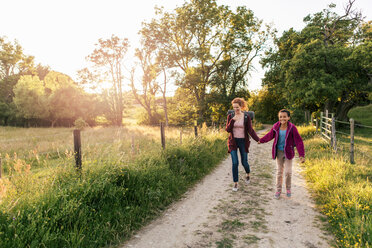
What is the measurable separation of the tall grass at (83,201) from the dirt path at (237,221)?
416mm

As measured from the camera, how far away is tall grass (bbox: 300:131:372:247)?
2977 mm

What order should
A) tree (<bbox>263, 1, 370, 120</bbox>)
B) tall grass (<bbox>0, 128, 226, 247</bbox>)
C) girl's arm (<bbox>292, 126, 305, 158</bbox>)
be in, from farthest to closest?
tree (<bbox>263, 1, 370, 120</bbox>) → girl's arm (<bbox>292, 126, 305, 158</bbox>) → tall grass (<bbox>0, 128, 226, 247</bbox>)

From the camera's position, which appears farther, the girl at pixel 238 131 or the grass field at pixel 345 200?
the girl at pixel 238 131

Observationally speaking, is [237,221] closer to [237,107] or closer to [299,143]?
[299,143]

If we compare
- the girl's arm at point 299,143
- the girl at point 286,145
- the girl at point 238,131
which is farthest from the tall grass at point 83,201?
the girl's arm at point 299,143

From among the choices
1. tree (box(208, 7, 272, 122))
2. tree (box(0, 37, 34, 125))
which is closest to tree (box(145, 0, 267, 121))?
tree (box(208, 7, 272, 122))

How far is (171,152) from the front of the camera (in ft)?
22.6

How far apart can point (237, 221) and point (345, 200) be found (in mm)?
2062

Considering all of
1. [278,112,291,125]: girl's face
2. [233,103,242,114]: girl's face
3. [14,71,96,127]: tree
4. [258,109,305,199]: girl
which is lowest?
[258,109,305,199]: girl

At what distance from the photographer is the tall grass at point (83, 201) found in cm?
289

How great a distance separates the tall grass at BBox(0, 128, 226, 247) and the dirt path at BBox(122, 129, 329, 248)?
16.4 inches

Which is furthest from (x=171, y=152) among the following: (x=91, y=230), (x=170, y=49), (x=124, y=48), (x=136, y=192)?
(x=124, y=48)

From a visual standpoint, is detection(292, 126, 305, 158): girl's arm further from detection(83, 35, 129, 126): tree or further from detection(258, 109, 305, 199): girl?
detection(83, 35, 129, 126): tree

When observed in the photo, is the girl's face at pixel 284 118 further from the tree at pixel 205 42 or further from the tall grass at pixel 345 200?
the tree at pixel 205 42
